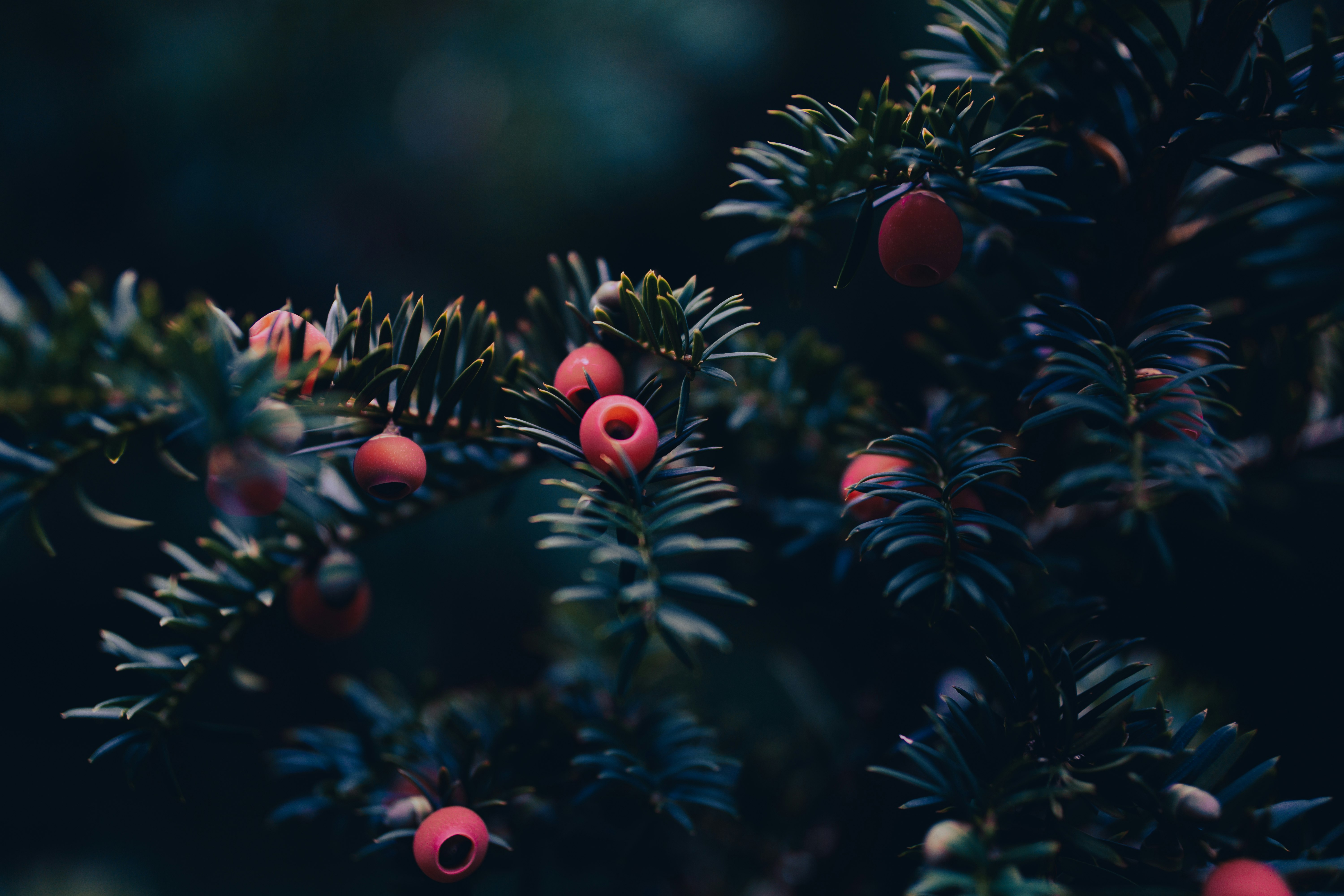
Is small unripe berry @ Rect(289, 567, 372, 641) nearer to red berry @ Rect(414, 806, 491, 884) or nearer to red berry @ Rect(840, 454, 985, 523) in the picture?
red berry @ Rect(414, 806, 491, 884)

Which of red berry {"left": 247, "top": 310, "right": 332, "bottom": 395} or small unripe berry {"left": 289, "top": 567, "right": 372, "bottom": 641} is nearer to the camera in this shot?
red berry {"left": 247, "top": 310, "right": 332, "bottom": 395}

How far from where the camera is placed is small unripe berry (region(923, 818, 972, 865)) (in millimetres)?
249

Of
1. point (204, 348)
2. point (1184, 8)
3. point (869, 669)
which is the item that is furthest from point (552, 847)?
point (1184, 8)

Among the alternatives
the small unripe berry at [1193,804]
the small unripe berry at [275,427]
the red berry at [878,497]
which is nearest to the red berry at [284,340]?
the small unripe berry at [275,427]

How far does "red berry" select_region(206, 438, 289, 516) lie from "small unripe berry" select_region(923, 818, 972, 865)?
0.29 m

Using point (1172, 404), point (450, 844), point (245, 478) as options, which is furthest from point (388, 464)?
point (1172, 404)

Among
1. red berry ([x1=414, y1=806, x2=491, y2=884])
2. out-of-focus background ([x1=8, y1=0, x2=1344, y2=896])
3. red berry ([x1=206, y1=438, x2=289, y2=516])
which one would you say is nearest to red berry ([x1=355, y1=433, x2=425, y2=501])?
red berry ([x1=206, y1=438, x2=289, y2=516])

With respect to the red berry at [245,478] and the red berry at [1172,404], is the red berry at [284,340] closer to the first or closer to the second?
the red berry at [245,478]

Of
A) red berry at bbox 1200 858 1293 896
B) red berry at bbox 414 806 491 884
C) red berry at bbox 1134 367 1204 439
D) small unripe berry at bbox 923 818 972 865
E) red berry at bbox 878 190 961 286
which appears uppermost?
red berry at bbox 878 190 961 286

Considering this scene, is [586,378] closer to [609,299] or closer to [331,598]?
[609,299]

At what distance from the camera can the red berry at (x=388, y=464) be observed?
12.8 inches

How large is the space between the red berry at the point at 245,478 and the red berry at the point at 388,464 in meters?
0.03

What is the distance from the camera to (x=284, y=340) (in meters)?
0.32

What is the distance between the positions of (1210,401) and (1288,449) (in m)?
0.26
